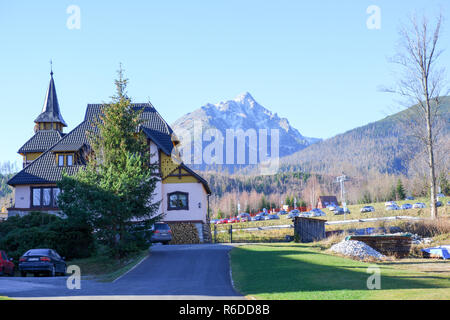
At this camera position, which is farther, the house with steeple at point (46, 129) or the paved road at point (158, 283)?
the house with steeple at point (46, 129)

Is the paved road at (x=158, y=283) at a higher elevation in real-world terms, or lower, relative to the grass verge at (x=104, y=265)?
higher

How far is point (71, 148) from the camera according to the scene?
42.4 m

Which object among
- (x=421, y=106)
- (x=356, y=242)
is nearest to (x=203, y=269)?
(x=356, y=242)

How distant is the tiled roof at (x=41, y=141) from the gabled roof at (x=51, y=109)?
258 cm

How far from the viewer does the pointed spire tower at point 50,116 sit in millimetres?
53594

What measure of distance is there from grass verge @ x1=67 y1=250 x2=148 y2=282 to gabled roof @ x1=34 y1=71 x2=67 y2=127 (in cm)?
2892

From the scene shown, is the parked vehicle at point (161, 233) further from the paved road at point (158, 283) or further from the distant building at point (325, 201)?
the distant building at point (325, 201)

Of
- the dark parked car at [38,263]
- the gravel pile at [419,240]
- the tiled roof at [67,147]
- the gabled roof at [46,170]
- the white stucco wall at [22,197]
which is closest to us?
the dark parked car at [38,263]

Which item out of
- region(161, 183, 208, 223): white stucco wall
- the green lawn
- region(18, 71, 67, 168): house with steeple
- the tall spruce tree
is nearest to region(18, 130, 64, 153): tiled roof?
region(18, 71, 67, 168): house with steeple

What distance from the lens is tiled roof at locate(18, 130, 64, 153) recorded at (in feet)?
160

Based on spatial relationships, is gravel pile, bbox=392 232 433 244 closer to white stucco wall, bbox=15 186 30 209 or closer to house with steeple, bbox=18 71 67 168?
white stucco wall, bbox=15 186 30 209

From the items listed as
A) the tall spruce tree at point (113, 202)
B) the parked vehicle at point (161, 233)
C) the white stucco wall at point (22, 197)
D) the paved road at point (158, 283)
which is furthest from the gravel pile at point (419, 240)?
the white stucco wall at point (22, 197)
